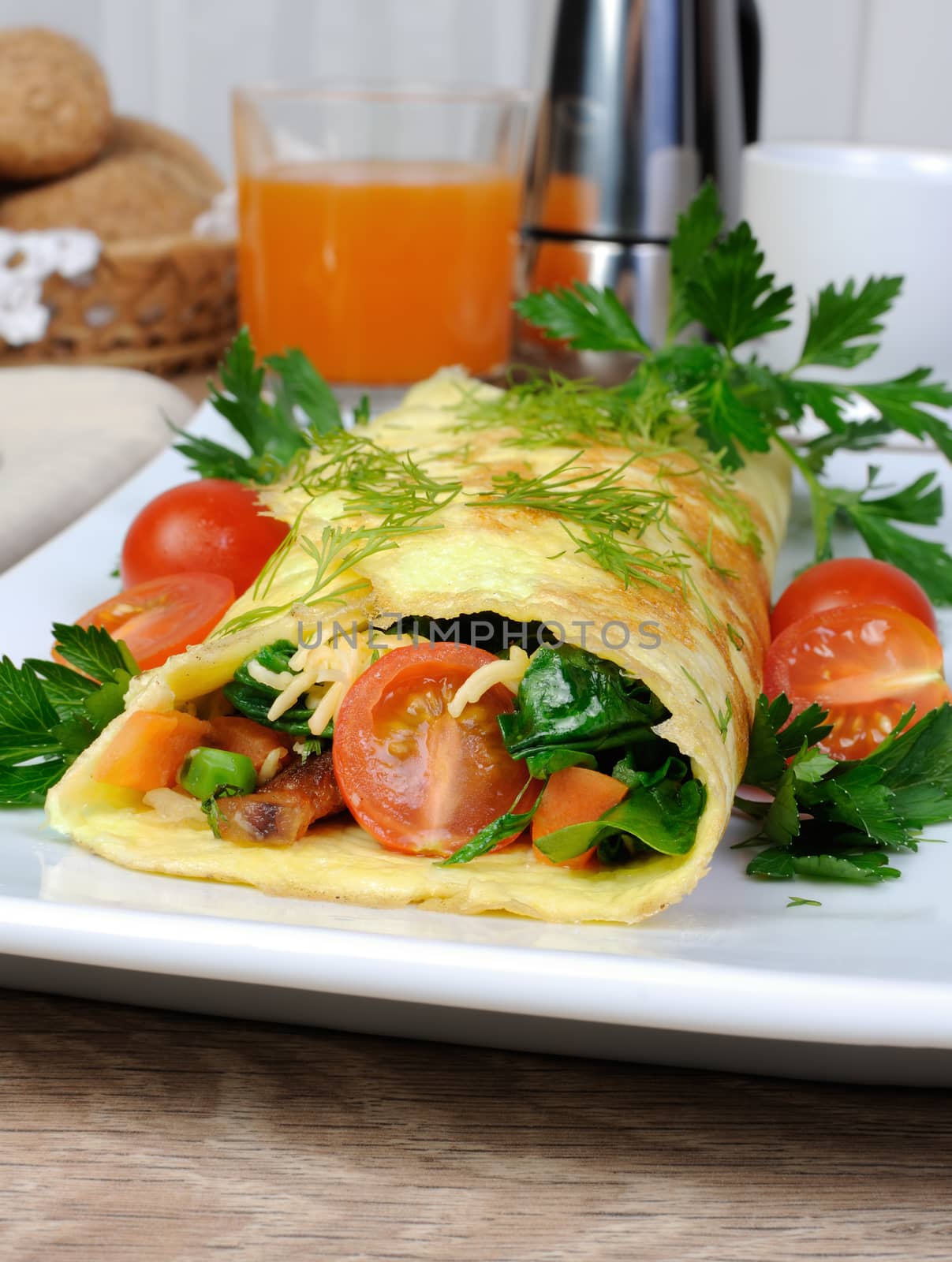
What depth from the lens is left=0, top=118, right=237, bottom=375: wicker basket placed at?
5016 mm

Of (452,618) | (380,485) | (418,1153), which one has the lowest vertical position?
(418,1153)

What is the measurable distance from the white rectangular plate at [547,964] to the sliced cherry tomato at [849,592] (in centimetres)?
79

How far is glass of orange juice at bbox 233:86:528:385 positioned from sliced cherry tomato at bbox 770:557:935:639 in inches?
91.8

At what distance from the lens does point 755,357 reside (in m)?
3.21

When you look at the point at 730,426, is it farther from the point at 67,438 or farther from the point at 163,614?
the point at 67,438

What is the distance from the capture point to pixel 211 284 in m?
5.39

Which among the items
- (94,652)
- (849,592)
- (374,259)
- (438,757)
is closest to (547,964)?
(438,757)

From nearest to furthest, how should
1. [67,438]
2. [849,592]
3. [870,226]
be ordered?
1. [849,592]
2. [67,438]
3. [870,226]

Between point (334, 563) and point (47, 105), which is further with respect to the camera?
point (47, 105)

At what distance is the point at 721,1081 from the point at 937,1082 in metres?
0.25

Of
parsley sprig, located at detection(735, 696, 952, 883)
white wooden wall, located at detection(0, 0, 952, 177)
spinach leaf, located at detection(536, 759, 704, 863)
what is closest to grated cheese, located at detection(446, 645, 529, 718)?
spinach leaf, located at detection(536, 759, 704, 863)

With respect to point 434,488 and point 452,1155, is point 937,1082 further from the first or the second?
point 434,488

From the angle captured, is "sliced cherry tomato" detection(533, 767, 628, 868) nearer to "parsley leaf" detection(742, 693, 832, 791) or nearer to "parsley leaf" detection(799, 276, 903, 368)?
"parsley leaf" detection(742, 693, 832, 791)

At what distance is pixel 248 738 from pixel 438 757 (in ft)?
1.02
